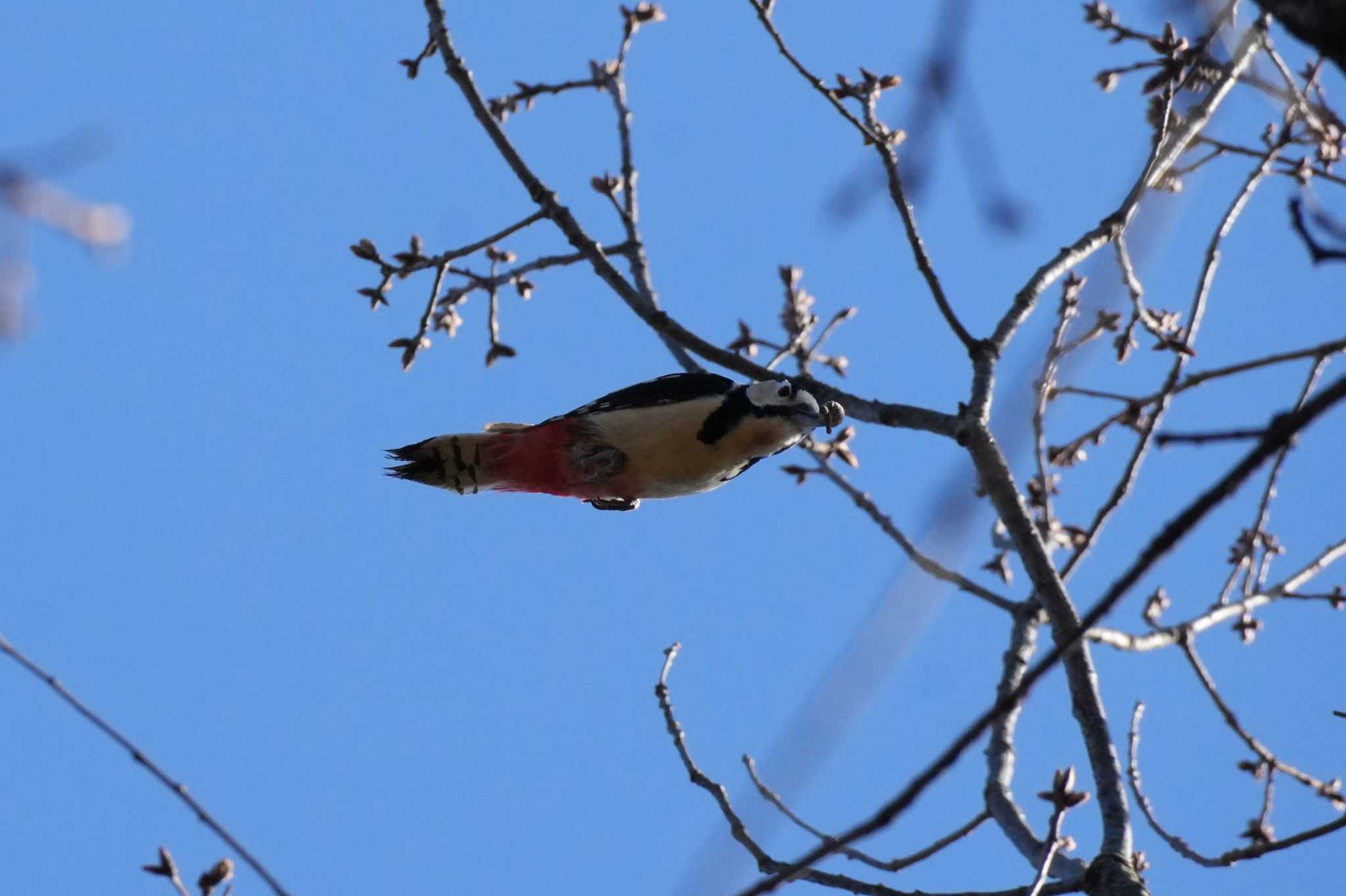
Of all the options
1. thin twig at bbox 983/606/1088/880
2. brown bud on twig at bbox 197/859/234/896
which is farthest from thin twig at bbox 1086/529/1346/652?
brown bud on twig at bbox 197/859/234/896

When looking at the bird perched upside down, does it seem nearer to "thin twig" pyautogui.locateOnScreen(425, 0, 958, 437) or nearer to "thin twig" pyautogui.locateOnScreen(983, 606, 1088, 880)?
"thin twig" pyautogui.locateOnScreen(425, 0, 958, 437)

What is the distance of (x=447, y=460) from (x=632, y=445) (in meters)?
0.60

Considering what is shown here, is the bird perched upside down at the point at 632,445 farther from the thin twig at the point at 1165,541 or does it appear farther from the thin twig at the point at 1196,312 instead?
the thin twig at the point at 1165,541

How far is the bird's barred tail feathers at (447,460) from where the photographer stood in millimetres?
4500

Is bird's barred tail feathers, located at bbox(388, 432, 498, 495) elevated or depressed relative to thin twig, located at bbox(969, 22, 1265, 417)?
depressed

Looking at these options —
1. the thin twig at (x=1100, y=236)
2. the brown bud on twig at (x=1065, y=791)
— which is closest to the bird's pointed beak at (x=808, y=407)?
the thin twig at (x=1100, y=236)

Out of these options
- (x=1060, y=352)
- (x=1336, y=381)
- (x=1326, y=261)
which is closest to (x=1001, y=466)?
(x=1060, y=352)

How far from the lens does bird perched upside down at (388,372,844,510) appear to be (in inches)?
178

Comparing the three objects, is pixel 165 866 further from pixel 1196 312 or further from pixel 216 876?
pixel 1196 312

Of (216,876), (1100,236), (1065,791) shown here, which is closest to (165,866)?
(216,876)

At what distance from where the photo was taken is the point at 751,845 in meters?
3.53

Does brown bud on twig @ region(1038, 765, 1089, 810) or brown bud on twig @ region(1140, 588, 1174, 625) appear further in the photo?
brown bud on twig @ region(1140, 588, 1174, 625)

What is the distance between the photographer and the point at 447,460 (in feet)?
14.8

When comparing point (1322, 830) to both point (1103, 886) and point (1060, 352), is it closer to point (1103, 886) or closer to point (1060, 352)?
point (1103, 886)
